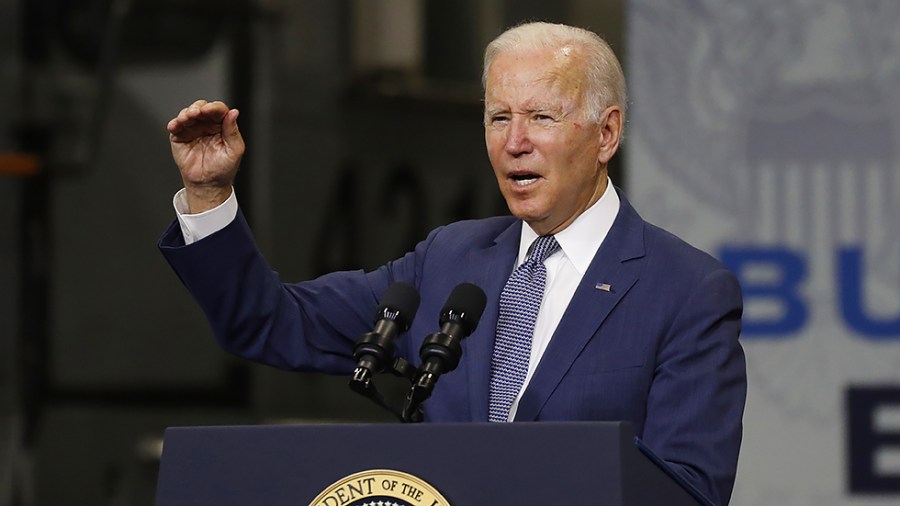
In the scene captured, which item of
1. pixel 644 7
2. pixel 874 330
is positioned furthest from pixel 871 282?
pixel 644 7

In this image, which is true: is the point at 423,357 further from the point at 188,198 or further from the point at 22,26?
the point at 22,26

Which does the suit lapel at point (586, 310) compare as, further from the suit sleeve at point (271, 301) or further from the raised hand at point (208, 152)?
the raised hand at point (208, 152)

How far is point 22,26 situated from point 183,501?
365 cm

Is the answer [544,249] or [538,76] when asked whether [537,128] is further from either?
[544,249]

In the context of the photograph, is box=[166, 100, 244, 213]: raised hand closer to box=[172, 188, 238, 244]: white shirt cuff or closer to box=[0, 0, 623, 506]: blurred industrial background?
box=[172, 188, 238, 244]: white shirt cuff

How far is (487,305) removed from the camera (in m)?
2.27

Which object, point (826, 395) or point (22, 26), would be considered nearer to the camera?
point (826, 395)

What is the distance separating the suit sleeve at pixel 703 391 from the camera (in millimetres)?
1998

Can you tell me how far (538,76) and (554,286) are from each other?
0.32m

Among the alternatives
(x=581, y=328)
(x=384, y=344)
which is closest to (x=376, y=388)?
(x=384, y=344)

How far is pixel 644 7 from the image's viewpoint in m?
3.93

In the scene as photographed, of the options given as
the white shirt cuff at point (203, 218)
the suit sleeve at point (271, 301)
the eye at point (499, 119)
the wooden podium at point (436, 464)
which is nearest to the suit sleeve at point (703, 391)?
the wooden podium at point (436, 464)

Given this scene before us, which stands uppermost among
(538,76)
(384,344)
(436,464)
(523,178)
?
(538,76)

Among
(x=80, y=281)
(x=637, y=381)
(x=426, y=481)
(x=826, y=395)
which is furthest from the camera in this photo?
(x=80, y=281)
